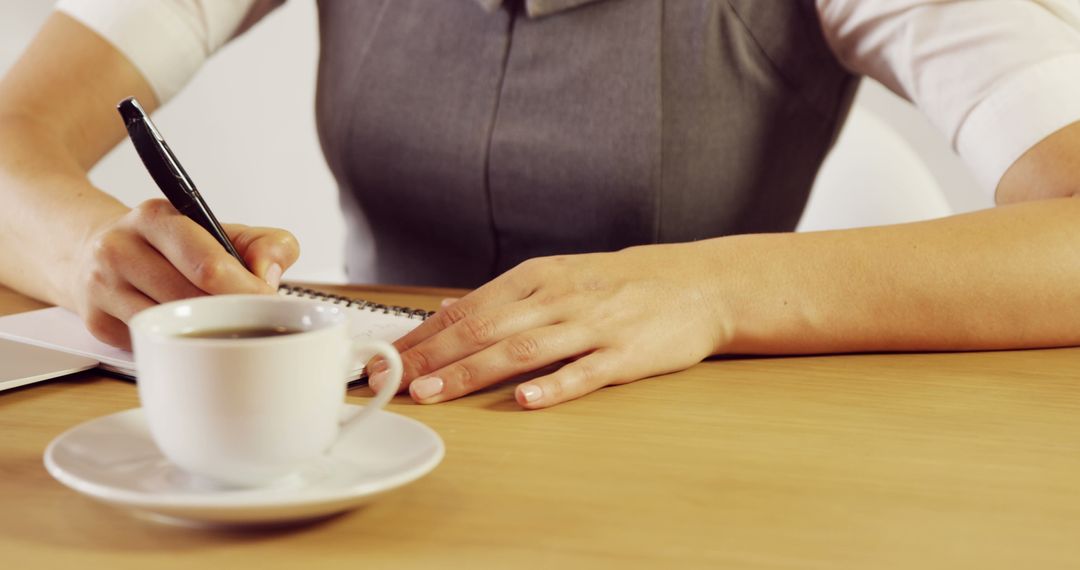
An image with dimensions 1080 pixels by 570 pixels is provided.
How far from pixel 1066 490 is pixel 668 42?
0.68 m

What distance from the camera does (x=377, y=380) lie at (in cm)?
69

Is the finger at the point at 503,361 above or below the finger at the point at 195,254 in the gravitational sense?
below

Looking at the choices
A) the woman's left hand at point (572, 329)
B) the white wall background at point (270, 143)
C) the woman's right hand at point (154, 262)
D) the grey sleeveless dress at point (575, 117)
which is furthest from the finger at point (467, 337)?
the white wall background at point (270, 143)

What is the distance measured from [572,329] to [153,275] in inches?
11.2

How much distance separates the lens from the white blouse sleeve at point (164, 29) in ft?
3.70

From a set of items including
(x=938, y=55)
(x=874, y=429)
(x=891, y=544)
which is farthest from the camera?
(x=938, y=55)

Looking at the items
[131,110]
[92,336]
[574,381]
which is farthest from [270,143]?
[574,381]

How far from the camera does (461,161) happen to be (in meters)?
1.18

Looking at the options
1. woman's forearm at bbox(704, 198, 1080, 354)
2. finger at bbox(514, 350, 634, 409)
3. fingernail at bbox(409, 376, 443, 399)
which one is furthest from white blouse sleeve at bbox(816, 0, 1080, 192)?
fingernail at bbox(409, 376, 443, 399)

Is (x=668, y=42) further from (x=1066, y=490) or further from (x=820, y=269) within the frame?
(x=1066, y=490)

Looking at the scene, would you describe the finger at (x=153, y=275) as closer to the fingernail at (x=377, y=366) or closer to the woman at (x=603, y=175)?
the woman at (x=603, y=175)

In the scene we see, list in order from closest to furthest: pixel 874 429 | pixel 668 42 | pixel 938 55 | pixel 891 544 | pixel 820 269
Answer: pixel 891 544, pixel 874 429, pixel 820 269, pixel 938 55, pixel 668 42

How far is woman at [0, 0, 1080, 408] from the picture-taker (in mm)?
737

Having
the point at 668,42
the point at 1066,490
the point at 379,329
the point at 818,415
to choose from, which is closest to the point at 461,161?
the point at 668,42
